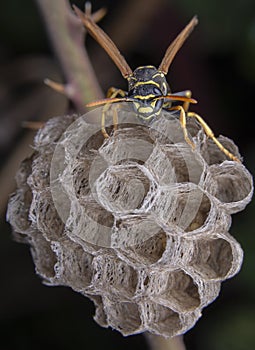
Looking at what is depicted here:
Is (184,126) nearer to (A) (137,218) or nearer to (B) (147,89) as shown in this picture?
(B) (147,89)

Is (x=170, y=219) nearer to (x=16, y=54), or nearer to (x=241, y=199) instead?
(x=241, y=199)

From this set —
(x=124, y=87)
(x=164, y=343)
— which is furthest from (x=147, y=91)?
(x=124, y=87)

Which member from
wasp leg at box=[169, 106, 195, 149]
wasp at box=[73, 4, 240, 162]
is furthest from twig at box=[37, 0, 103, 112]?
wasp leg at box=[169, 106, 195, 149]

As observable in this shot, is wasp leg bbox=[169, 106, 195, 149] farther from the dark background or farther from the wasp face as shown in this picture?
the dark background

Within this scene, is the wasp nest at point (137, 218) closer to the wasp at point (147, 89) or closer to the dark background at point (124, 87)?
the wasp at point (147, 89)

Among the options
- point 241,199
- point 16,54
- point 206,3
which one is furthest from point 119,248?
point 16,54

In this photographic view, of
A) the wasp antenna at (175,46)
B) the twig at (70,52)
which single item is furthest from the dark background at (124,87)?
the wasp antenna at (175,46)
